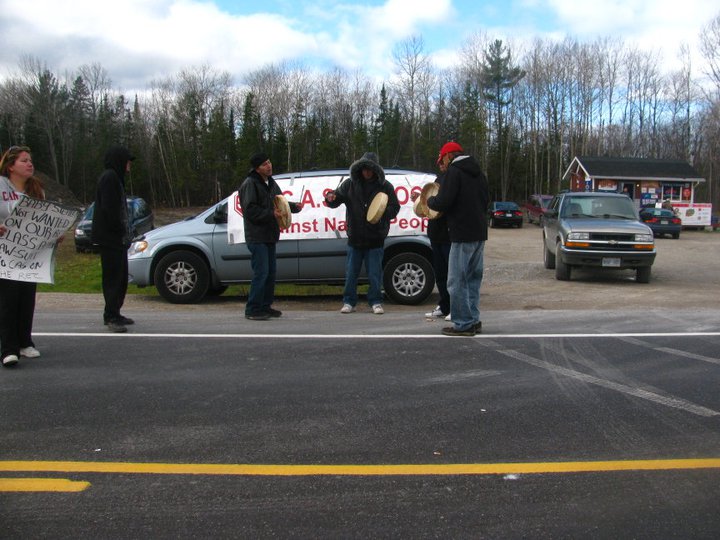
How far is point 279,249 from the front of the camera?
31.9ft

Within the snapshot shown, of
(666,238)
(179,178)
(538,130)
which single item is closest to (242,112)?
(179,178)

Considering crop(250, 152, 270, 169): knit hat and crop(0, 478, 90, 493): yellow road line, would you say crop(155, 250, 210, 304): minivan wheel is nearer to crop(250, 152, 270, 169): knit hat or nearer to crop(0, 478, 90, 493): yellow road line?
crop(250, 152, 270, 169): knit hat

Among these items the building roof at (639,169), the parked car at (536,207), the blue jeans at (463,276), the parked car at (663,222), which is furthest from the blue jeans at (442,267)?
the building roof at (639,169)

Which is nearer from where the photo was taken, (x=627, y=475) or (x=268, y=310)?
(x=627, y=475)

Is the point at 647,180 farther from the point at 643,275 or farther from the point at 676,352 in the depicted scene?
the point at 676,352

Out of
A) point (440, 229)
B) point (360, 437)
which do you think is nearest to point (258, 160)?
point (440, 229)

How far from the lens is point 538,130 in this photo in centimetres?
6569

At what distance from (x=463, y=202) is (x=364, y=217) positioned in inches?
73.1

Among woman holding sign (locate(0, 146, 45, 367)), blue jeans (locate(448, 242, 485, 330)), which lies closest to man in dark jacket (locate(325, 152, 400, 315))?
blue jeans (locate(448, 242, 485, 330))

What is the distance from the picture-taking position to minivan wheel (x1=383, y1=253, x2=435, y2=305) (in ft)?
31.3

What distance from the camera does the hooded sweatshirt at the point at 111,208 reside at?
6.78 m

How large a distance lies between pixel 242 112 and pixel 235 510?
211 feet

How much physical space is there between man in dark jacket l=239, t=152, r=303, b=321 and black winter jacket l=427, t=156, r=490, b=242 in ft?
6.91

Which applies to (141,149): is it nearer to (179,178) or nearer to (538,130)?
(179,178)
